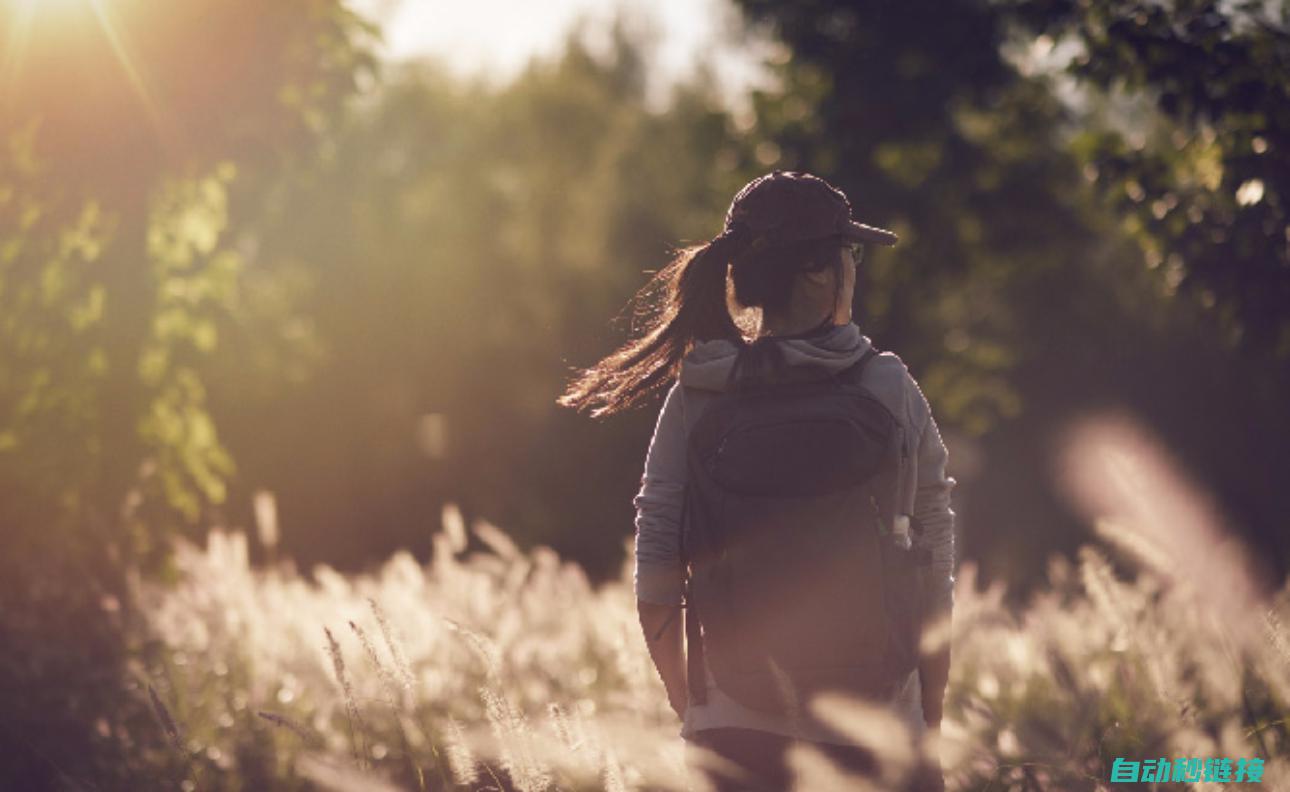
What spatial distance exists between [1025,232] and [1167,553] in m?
12.5

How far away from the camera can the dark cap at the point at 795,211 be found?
9.99ft

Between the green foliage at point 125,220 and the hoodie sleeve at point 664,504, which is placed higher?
the green foliage at point 125,220

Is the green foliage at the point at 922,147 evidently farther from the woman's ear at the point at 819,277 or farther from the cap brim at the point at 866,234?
the woman's ear at the point at 819,277

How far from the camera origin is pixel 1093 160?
264 inches


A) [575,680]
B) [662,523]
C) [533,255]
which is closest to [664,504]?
[662,523]

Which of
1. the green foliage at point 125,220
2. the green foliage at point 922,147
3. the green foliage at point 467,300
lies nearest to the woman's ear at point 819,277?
the green foliage at point 125,220

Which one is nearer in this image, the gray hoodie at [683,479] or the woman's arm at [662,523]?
the gray hoodie at [683,479]

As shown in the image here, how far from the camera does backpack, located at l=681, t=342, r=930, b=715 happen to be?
2.88 metres

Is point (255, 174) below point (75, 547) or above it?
above

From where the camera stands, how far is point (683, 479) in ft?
10.1

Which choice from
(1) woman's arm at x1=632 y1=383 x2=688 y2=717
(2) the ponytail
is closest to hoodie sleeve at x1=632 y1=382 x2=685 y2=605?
(1) woman's arm at x1=632 y1=383 x2=688 y2=717

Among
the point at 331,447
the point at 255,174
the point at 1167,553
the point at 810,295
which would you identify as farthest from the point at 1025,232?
the point at 331,447

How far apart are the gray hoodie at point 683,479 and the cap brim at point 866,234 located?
20 cm

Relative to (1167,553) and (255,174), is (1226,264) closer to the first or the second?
(1167,553)
